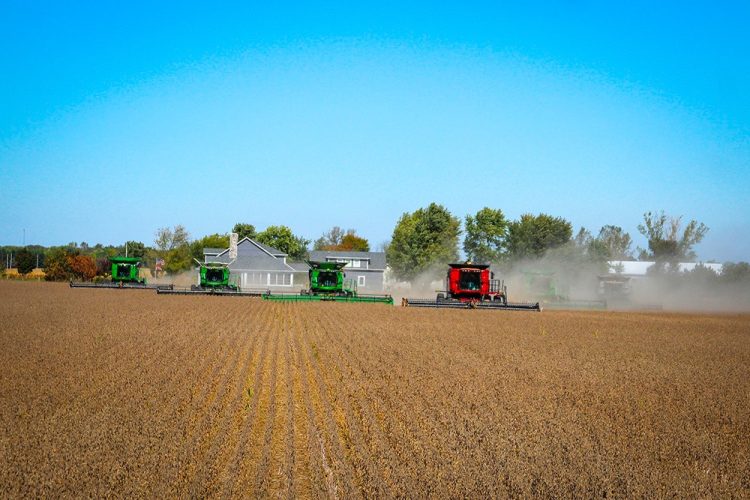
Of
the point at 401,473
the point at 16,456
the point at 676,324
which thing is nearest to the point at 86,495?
the point at 16,456

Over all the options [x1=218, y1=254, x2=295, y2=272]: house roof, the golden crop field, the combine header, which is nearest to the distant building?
[x1=218, y1=254, x2=295, y2=272]: house roof

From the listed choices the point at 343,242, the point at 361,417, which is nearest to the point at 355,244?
the point at 343,242

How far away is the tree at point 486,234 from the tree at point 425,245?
4093 millimetres

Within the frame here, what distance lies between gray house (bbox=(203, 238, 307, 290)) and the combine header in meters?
24.8

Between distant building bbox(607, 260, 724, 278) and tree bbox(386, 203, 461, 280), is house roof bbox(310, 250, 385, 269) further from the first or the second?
distant building bbox(607, 260, 724, 278)

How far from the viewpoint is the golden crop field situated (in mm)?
7336

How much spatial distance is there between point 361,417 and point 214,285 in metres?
39.0

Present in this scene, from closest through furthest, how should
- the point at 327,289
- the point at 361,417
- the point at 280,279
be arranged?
1. the point at 361,417
2. the point at 327,289
3. the point at 280,279

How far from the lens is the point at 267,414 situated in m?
10.4

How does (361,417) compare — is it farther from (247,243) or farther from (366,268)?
(366,268)

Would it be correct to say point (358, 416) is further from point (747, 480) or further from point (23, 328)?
point (23, 328)

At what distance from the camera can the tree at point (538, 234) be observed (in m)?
93.3

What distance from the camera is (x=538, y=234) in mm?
93562

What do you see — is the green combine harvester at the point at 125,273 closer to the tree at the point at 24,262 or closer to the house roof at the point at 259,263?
the house roof at the point at 259,263
